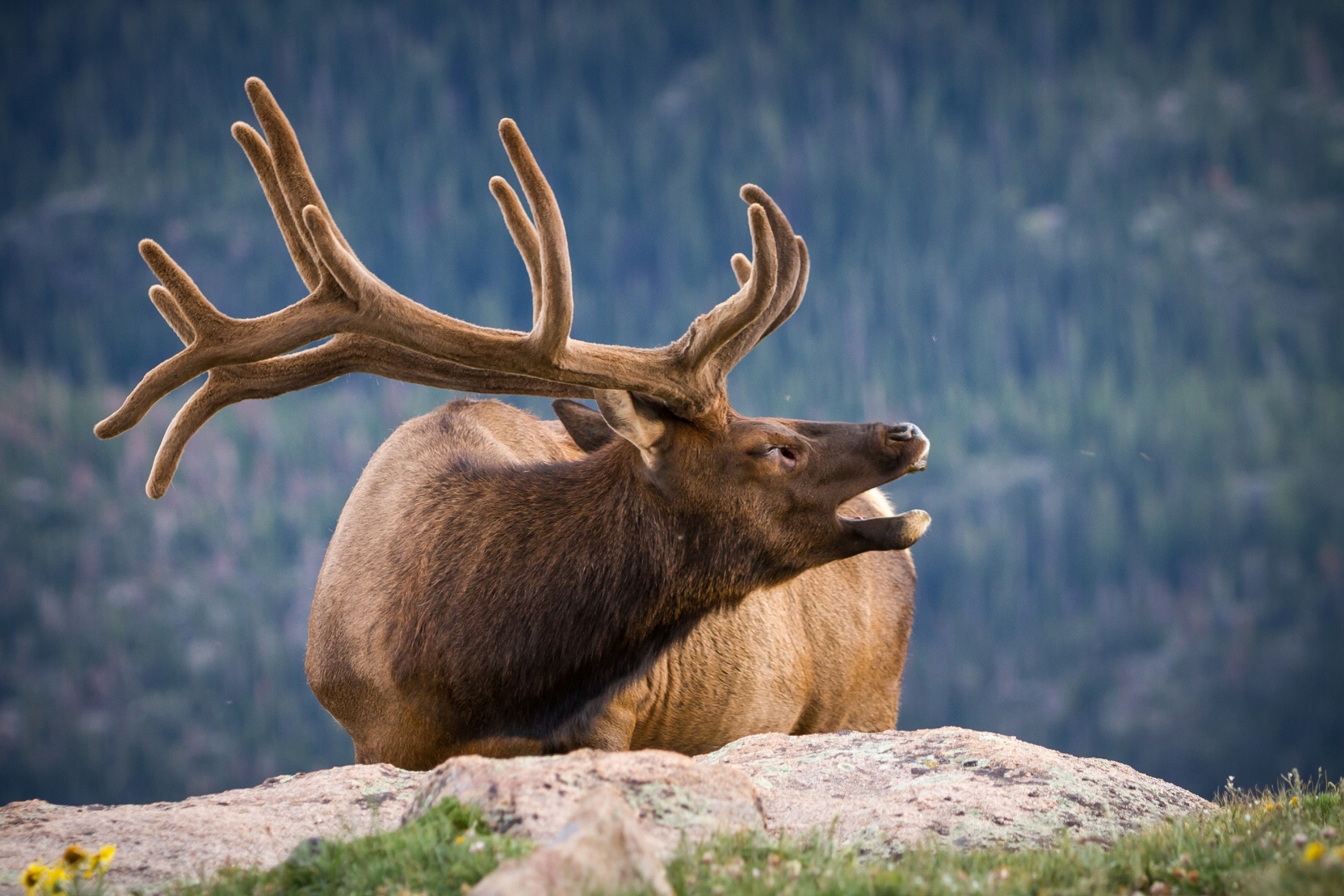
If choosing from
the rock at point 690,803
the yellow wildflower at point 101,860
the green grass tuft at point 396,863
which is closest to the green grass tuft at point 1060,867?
the rock at point 690,803

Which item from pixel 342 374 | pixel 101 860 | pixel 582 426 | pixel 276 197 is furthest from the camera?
pixel 582 426

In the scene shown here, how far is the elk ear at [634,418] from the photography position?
5.82 m

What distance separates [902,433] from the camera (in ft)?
20.1

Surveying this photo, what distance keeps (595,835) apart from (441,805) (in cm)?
80

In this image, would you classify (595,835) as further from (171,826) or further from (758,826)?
(171,826)

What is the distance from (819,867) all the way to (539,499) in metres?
3.09

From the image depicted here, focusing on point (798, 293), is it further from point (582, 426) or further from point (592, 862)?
point (592, 862)

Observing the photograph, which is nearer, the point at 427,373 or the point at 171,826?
the point at 171,826

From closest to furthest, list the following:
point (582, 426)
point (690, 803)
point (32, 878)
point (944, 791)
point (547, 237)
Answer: point (32, 878) → point (690, 803) → point (944, 791) → point (547, 237) → point (582, 426)

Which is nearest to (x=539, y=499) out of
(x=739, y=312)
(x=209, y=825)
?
(x=739, y=312)

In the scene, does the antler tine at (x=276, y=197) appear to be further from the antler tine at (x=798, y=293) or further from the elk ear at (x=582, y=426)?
the antler tine at (x=798, y=293)

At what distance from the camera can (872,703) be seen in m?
8.89

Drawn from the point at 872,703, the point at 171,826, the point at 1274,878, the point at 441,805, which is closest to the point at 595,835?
the point at 441,805

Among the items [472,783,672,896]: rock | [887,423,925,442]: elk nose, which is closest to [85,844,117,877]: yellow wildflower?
[472,783,672,896]: rock
